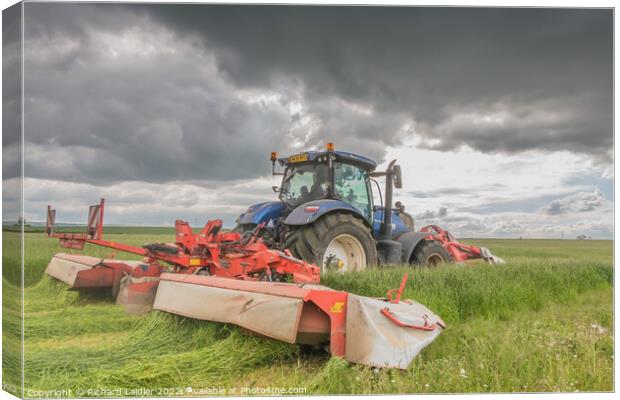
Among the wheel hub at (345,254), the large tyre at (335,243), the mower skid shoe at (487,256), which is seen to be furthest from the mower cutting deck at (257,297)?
the mower skid shoe at (487,256)

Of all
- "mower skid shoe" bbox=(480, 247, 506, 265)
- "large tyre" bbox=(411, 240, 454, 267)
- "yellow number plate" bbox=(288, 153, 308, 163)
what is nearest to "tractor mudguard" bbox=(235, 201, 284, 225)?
"yellow number plate" bbox=(288, 153, 308, 163)

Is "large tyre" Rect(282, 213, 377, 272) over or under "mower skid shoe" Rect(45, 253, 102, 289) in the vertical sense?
over

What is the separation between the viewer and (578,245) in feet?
18.8

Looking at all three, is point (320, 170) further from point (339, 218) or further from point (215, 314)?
point (215, 314)

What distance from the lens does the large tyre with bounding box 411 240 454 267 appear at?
8.52 meters

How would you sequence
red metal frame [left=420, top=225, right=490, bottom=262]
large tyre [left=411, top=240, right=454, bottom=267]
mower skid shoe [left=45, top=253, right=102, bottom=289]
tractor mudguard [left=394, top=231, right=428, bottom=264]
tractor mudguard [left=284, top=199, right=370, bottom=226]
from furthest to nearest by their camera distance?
1. red metal frame [left=420, top=225, right=490, bottom=262]
2. large tyre [left=411, top=240, right=454, bottom=267]
3. tractor mudguard [left=394, top=231, right=428, bottom=264]
4. mower skid shoe [left=45, top=253, right=102, bottom=289]
5. tractor mudguard [left=284, top=199, right=370, bottom=226]

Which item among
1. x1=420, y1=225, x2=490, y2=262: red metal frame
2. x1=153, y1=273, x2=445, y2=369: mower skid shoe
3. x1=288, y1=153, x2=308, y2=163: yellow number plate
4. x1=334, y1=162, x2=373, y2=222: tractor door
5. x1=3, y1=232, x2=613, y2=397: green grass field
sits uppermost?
x1=288, y1=153, x2=308, y2=163: yellow number plate

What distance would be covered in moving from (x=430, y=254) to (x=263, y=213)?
2807mm

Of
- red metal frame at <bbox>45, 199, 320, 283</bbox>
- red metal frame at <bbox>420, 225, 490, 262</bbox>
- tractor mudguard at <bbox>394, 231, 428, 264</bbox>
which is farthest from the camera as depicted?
red metal frame at <bbox>420, 225, 490, 262</bbox>

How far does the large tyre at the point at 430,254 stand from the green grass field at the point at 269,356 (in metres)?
2.39

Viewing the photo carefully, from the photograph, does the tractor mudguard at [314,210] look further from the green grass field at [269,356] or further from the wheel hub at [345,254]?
the green grass field at [269,356]

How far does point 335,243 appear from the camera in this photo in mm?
7027

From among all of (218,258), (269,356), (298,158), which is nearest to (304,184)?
(298,158)

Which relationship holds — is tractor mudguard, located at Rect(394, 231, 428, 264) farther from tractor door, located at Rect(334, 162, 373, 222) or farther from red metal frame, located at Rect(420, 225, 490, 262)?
tractor door, located at Rect(334, 162, 373, 222)
